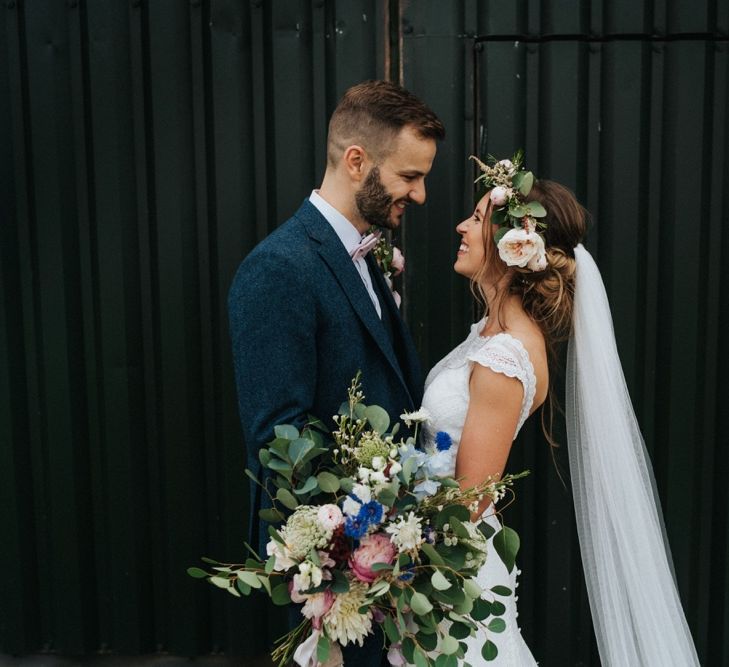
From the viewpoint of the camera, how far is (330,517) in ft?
6.31

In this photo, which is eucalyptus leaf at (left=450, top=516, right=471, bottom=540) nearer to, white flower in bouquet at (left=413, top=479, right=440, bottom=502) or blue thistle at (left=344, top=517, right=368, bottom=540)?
white flower in bouquet at (left=413, top=479, right=440, bottom=502)

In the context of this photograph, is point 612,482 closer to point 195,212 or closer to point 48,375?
point 195,212

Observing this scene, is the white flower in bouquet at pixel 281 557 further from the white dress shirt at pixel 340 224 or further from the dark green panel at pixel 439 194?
the dark green panel at pixel 439 194

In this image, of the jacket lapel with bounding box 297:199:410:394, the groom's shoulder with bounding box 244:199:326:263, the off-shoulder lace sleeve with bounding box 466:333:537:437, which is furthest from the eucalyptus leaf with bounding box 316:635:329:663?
the groom's shoulder with bounding box 244:199:326:263

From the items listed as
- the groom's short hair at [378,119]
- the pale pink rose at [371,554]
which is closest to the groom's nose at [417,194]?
the groom's short hair at [378,119]

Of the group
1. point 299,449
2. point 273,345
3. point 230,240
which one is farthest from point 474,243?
point 230,240

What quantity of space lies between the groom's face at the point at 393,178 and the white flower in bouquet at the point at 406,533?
3.41 feet

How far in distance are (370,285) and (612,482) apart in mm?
1028

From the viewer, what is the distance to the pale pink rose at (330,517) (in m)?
1.92

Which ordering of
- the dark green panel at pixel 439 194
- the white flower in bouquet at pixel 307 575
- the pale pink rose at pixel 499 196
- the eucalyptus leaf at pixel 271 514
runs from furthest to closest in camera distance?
the dark green panel at pixel 439 194 → the pale pink rose at pixel 499 196 → the eucalyptus leaf at pixel 271 514 → the white flower in bouquet at pixel 307 575

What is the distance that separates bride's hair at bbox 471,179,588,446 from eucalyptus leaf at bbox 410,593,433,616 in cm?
113

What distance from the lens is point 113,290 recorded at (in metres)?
3.65

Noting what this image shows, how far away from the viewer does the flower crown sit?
2508mm

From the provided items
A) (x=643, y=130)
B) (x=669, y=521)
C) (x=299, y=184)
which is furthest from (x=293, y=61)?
(x=669, y=521)
